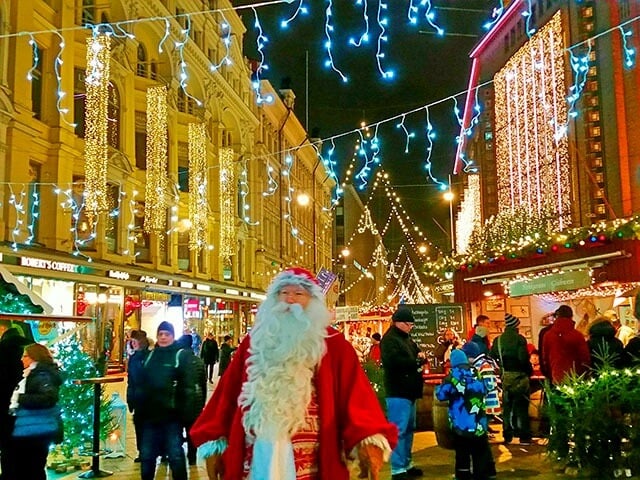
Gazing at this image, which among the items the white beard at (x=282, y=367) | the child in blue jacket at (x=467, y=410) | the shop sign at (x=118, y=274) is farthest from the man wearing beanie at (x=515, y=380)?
the shop sign at (x=118, y=274)

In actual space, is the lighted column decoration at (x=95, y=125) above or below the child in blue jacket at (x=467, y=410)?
above

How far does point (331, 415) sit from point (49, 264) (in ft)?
54.9

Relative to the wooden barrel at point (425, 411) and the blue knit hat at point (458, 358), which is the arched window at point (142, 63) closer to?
the wooden barrel at point (425, 411)

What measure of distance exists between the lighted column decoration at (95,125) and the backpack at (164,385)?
561 inches

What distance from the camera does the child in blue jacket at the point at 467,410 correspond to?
7.33 metres

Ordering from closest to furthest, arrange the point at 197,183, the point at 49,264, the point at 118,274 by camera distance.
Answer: the point at 49,264 < the point at 118,274 < the point at 197,183

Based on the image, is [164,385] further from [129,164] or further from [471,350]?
[129,164]

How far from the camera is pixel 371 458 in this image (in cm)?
355

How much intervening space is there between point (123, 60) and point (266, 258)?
21336 millimetres

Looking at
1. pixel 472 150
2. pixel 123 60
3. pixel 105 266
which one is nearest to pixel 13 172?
pixel 105 266

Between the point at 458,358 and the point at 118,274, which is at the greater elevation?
the point at 118,274

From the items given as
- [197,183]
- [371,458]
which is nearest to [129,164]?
[197,183]

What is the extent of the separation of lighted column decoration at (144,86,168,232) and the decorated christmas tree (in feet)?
51.8

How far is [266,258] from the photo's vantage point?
145 ft
